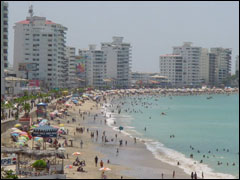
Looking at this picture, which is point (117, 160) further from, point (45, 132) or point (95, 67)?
point (95, 67)

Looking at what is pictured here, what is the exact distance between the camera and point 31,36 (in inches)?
5089

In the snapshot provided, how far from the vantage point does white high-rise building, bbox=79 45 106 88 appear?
617 ft

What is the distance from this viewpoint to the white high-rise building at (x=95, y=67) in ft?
617

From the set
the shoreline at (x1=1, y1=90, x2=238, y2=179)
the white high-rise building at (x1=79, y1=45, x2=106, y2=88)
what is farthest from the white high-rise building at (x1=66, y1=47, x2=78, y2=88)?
the shoreline at (x1=1, y1=90, x2=238, y2=179)

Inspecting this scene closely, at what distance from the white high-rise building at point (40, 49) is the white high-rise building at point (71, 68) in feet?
73.0

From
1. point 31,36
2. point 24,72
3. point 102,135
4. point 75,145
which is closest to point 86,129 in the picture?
point 102,135

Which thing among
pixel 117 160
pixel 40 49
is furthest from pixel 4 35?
pixel 40 49

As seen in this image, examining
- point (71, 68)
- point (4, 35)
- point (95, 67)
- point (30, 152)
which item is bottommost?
point (30, 152)

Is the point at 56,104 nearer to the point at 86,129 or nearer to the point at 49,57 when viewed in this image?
the point at 86,129

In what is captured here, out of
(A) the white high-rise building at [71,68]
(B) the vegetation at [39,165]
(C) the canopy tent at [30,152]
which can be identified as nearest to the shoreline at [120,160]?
(C) the canopy tent at [30,152]

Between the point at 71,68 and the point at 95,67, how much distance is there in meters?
31.3

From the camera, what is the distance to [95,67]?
19138 cm

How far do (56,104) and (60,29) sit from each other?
183 ft

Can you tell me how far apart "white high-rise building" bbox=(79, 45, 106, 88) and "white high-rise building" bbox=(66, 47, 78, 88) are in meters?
12.1
